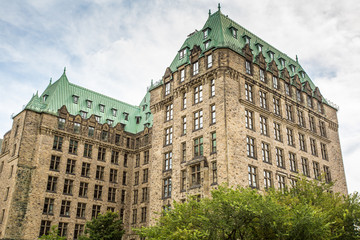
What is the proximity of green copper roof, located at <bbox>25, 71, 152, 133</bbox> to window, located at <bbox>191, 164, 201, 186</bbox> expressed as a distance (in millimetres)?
26880

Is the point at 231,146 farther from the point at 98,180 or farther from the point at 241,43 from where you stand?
the point at 98,180

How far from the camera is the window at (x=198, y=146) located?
1751 inches

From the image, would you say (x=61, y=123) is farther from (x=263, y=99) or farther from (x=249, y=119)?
(x=263, y=99)

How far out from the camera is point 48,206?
5612 cm

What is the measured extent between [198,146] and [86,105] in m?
31.3

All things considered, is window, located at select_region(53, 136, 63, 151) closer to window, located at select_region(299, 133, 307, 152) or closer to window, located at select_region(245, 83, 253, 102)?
window, located at select_region(245, 83, 253, 102)

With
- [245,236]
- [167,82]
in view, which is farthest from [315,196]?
[167,82]

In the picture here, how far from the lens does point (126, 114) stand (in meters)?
74.4

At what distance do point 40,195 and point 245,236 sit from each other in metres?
37.1

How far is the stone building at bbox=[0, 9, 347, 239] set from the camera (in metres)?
44.2

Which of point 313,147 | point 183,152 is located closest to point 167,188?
point 183,152

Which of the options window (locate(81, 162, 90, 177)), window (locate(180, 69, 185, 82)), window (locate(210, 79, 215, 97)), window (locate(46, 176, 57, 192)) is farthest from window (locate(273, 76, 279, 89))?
window (locate(46, 176, 57, 192))

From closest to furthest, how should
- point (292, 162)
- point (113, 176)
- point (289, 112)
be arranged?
point (292, 162) < point (289, 112) < point (113, 176)

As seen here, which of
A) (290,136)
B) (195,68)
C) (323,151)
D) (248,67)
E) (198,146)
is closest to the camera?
(198,146)
